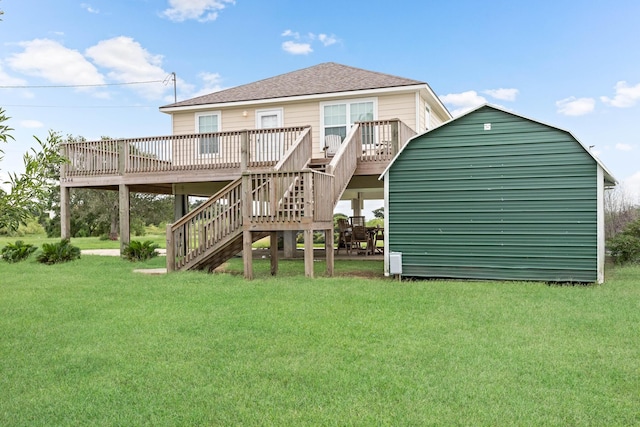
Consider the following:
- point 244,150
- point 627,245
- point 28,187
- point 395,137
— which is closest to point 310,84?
point 244,150

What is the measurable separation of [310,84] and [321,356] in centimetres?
1298

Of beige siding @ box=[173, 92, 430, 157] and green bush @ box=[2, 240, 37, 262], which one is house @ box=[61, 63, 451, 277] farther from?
green bush @ box=[2, 240, 37, 262]

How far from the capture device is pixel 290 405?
3.79m

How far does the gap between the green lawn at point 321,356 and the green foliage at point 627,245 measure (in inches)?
209

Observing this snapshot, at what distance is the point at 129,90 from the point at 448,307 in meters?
31.5

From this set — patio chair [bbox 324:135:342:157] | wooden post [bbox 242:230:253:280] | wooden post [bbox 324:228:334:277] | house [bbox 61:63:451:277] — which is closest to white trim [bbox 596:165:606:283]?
house [bbox 61:63:451:277]

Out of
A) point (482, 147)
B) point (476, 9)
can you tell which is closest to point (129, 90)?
point (476, 9)

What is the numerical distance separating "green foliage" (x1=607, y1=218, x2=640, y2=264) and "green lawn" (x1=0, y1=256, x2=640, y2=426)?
17.4 feet

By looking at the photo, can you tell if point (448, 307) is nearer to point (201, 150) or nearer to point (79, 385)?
point (79, 385)

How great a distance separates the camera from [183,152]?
14414 mm

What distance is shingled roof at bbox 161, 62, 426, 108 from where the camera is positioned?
15.4 metres

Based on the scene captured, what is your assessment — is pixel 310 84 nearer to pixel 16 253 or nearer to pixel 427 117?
pixel 427 117

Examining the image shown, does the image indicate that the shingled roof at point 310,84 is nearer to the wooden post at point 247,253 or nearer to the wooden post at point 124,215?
the wooden post at point 124,215

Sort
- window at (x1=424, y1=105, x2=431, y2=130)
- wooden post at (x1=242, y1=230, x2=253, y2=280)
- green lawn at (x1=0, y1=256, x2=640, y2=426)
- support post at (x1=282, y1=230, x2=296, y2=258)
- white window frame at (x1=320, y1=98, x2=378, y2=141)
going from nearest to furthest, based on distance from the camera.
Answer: green lawn at (x1=0, y1=256, x2=640, y2=426) < wooden post at (x1=242, y1=230, x2=253, y2=280) < white window frame at (x1=320, y1=98, x2=378, y2=141) < window at (x1=424, y1=105, x2=431, y2=130) < support post at (x1=282, y1=230, x2=296, y2=258)
